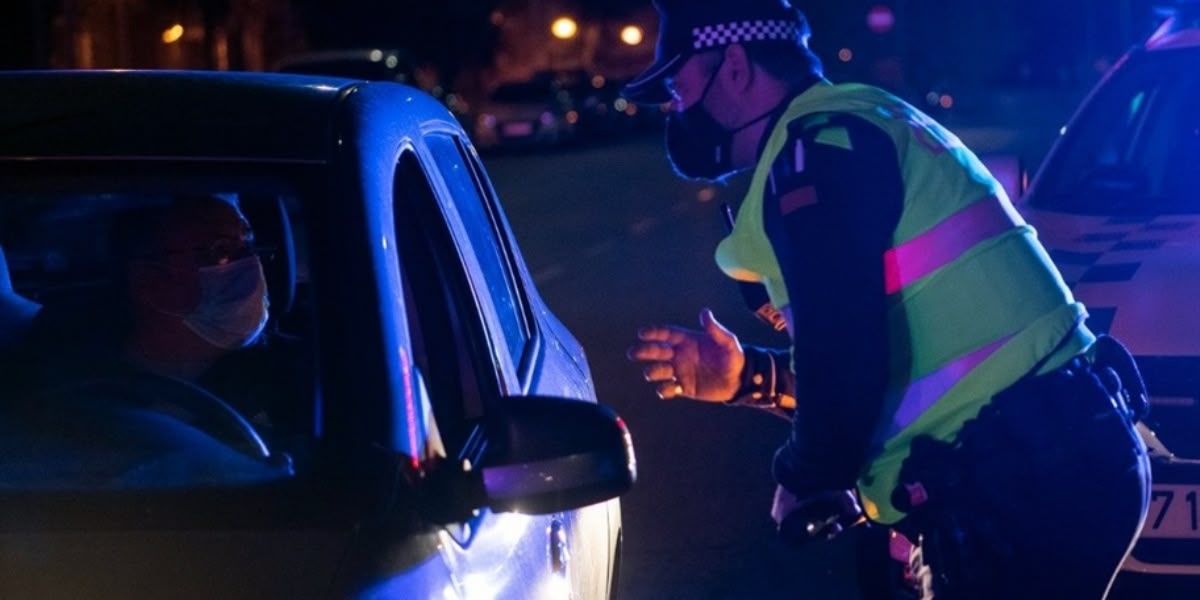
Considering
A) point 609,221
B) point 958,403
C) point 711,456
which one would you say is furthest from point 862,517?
point 609,221

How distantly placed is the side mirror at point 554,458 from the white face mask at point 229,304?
35.7 inches

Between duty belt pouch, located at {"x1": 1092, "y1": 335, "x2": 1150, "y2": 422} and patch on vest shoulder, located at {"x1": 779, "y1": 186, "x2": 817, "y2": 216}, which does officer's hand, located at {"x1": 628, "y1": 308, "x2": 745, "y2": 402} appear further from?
duty belt pouch, located at {"x1": 1092, "y1": 335, "x2": 1150, "y2": 422}

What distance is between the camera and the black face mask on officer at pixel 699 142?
141 inches

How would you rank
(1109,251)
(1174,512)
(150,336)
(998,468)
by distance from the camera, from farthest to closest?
(1109,251), (1174,512), (150,336), (998,468)

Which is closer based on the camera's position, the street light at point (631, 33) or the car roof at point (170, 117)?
the car roof at point (170, 117)

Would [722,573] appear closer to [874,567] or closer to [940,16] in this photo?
[874,567]

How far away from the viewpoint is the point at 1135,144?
22.5 ft

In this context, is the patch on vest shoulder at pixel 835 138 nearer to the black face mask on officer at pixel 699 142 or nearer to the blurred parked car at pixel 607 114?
the black face mask on officer at pixel 699 142

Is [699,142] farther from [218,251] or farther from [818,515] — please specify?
[218,251]

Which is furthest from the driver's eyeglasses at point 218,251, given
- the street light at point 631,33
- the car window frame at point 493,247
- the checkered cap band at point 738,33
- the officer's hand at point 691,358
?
the street light at point 631,33

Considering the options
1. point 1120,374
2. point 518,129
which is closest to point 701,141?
point 1120,374

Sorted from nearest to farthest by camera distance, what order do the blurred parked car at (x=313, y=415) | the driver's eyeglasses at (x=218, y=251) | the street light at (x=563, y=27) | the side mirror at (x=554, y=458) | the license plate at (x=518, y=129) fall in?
the blurred parked car at (x=313, y=415) < the side mirror at (x=554, y=458) < the driver's eyeglasses at (x=218, y=251) < the license plate at (x=518, y=129) < the street light at (x=563, y=27)

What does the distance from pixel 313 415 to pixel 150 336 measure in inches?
33.1

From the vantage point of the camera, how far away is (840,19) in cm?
4969
